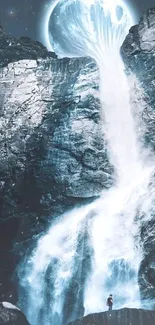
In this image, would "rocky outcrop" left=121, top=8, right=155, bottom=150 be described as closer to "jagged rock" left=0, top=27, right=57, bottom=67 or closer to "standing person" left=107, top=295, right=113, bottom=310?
"jagged rock" left=0, top=27, right=57, bottom=67

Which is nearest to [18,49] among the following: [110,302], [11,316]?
A: [11,316]

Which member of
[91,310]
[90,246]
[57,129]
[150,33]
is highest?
[150,33]

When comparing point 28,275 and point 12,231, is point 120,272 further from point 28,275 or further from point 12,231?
point 12,231

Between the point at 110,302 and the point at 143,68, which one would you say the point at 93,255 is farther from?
the point at 143,68

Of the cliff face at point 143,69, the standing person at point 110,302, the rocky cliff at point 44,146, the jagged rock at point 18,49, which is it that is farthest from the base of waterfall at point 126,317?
the jagged rock at point 18,49

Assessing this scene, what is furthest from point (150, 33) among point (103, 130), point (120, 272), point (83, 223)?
point (120, 272)

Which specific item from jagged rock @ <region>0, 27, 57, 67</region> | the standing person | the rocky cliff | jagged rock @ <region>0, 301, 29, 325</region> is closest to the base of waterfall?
the standing person
